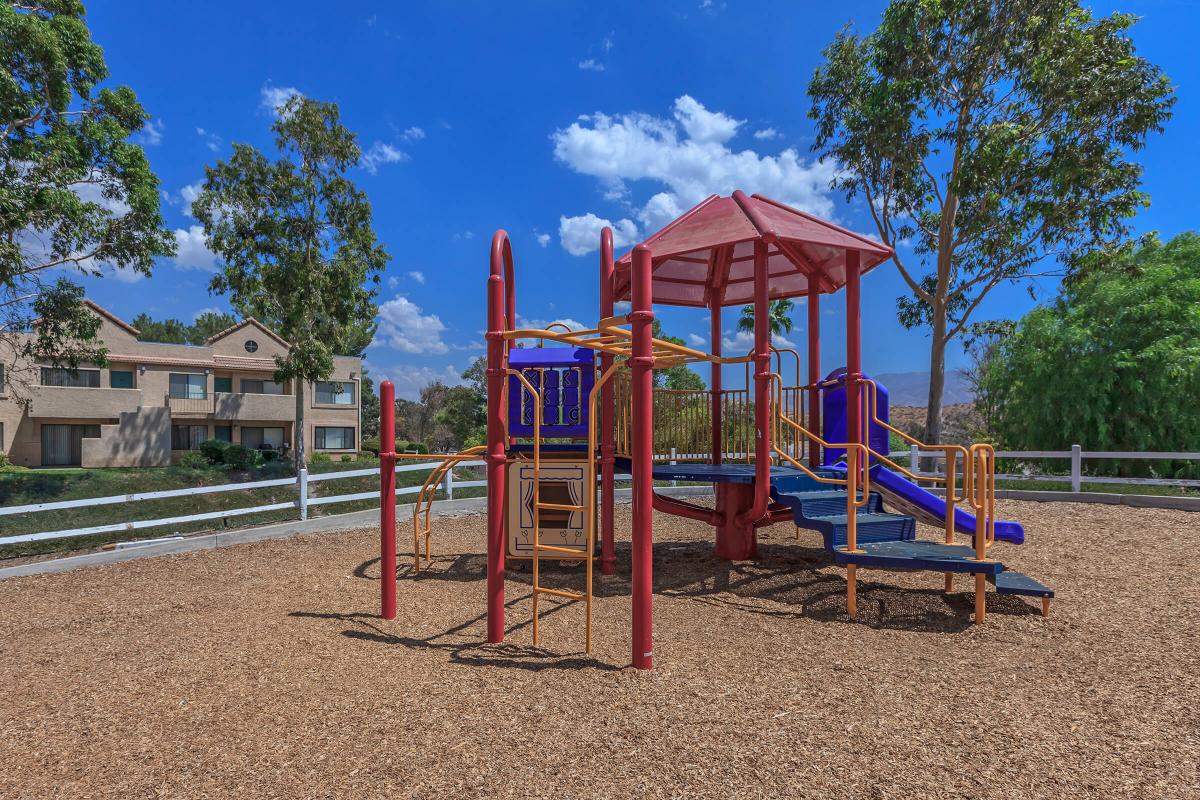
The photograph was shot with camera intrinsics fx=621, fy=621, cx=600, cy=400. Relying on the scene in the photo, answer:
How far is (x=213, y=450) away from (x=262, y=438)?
644 centimetres

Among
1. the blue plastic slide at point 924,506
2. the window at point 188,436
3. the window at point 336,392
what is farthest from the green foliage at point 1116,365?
the window at point 188,436

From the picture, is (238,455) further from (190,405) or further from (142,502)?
(142,502)

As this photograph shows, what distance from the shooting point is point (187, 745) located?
11.6 ft

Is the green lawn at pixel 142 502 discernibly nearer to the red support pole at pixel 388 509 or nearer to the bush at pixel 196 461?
the bush at pixel 196 461

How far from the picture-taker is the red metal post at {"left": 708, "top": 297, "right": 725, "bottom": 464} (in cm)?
910

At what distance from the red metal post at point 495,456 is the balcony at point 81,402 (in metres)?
32.3

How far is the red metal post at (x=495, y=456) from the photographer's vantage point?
516 centimetres

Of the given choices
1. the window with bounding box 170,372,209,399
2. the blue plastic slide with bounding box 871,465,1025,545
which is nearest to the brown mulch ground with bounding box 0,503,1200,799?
the blue plastic slide with bounding box 871,465,1025,545

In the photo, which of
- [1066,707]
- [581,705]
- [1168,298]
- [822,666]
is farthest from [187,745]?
[1168,298]

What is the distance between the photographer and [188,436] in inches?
1286

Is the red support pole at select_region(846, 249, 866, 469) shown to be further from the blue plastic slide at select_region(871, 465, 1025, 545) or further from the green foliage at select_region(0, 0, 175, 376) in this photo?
the green foliage at select_region(0, 0, 175, 376)

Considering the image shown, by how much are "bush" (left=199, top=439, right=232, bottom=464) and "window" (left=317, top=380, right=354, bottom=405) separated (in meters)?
6.51

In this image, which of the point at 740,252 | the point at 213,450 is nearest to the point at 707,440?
the point at 740,252

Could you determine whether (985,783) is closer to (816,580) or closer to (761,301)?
(816,580)
